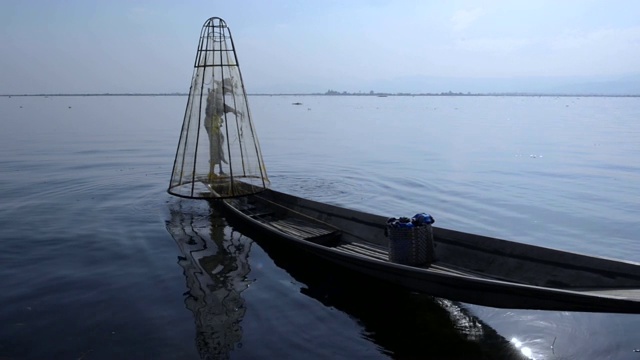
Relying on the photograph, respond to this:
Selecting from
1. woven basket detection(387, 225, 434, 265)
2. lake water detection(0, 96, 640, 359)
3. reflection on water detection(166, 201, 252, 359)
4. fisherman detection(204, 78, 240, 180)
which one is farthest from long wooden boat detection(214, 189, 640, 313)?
fisherman detection(204, 78, 240, 180)

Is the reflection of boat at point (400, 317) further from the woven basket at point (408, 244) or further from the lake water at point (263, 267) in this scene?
the woven basket at point (408, 244)

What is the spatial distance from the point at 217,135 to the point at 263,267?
442 cm

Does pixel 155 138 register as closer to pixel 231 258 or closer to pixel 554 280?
pixel 231 258

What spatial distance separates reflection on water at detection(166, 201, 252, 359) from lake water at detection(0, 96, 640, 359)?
35 mm

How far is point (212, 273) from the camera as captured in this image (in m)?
10.1

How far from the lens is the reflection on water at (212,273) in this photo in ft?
24.8

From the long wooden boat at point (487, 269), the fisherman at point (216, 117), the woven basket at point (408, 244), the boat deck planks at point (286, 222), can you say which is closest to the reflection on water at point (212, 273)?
the boat deck planks at point (286, 222)

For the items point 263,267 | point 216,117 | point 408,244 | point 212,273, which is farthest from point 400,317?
point 216,117

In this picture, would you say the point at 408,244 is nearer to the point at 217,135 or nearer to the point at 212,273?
the point at 212,273

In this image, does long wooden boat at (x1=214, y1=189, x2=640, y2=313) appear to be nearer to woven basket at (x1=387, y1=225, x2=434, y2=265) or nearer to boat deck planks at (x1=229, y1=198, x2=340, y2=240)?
boat deck planks at (x1=229, y1=198, x2=340, y2=240)

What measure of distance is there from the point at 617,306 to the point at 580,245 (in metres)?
A: 7.18

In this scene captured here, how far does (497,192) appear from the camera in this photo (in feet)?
59.7

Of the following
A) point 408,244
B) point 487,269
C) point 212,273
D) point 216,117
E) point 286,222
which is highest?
point 216,117

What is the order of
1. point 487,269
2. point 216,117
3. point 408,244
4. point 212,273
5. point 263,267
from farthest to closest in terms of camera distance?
point 216,117
point 263,267
point 212,273
point 408,244
point 487,269
